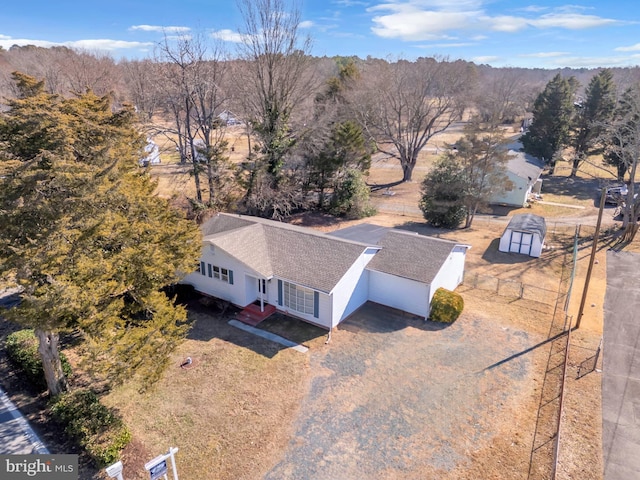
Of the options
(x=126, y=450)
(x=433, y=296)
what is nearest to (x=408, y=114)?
(x=433, y=296)

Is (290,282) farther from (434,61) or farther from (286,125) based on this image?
(434,61)

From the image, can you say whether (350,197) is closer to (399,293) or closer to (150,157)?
(399,293)

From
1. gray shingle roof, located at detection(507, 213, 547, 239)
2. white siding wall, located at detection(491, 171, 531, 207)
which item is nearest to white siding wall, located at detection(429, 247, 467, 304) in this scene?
gray shingle roof, located at detection(507, 213, 547, 239)

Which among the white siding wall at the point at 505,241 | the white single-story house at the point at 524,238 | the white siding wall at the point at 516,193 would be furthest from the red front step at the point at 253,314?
the white siding wall at the point at 516,193

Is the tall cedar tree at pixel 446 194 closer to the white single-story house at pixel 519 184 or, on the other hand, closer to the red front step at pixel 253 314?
the white single-story house at pixel 519 184

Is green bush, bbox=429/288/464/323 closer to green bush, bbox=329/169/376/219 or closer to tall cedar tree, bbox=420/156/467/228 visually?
tall cedar tree, bbox=420/156/467/228

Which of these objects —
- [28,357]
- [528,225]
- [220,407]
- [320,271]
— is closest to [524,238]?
[528,225]
